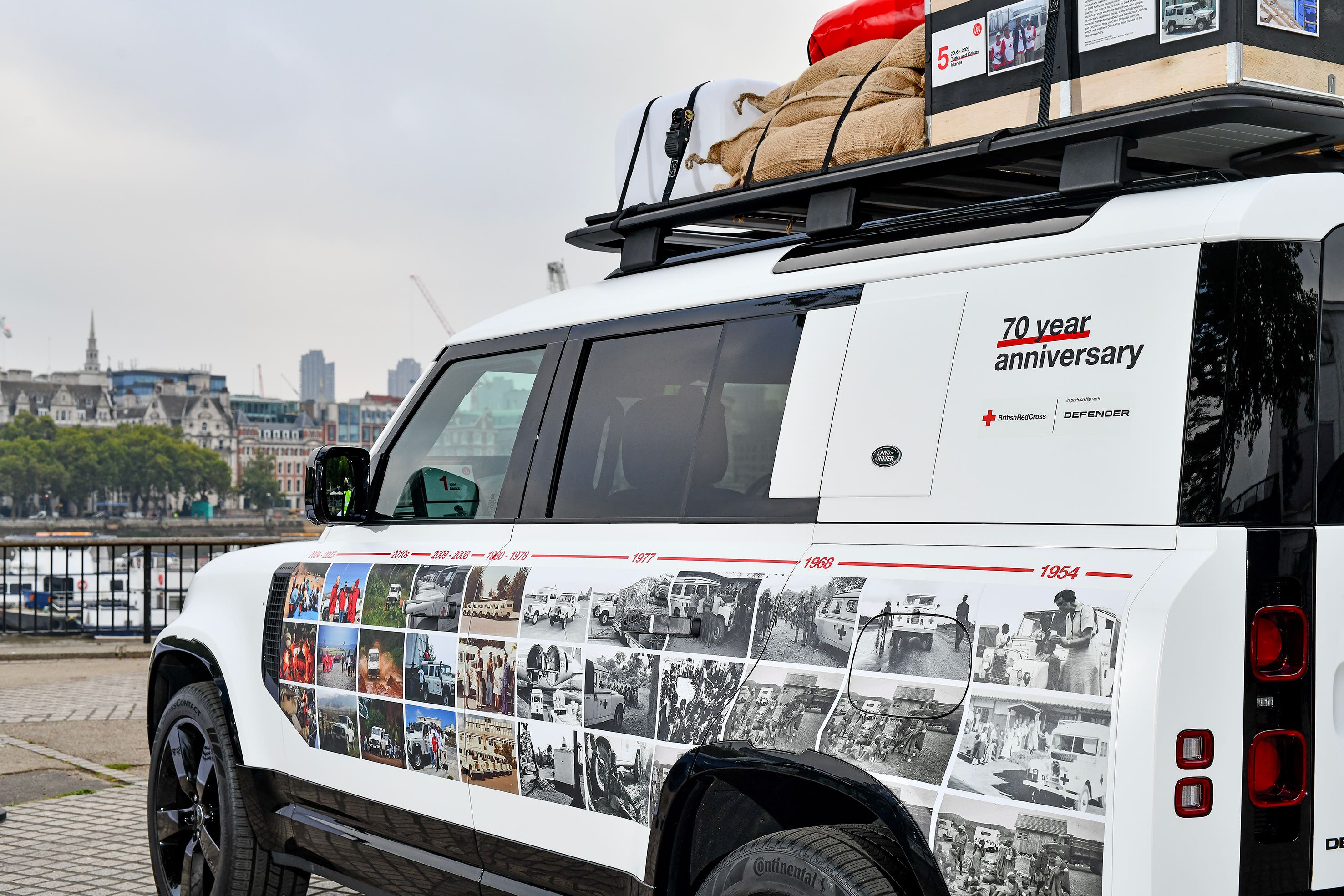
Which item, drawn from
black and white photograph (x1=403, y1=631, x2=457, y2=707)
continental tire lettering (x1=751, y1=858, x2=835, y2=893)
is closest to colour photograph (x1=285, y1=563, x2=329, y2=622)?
black and white photograph (x1=403, y1=631, x2=457, y2=707)

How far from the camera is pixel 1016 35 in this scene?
10.9 feet

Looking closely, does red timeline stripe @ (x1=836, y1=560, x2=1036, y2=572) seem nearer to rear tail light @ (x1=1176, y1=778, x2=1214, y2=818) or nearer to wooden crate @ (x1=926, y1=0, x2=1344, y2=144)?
rear tail light @ (x1=1176, y1=778, x2=1214, y2=818)

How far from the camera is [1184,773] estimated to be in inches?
89.4

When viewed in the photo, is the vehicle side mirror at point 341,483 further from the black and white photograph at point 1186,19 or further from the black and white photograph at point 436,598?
the black and white photograph at point 1186,19

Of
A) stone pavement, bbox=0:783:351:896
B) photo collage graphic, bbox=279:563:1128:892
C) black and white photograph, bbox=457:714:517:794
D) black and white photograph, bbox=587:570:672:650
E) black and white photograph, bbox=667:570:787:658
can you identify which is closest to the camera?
photo collage graphic, bbox=279:563:1128:892

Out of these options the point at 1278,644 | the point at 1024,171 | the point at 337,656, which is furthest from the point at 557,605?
the point at 1278,644

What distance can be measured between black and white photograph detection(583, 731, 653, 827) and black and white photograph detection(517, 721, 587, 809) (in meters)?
0.03

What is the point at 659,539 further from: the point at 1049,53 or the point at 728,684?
the point at 1049,53

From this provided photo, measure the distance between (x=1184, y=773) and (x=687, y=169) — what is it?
253cm

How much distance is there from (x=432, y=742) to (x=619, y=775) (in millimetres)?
782

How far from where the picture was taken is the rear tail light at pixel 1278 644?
2344mm

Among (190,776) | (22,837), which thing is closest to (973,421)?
(190,776)

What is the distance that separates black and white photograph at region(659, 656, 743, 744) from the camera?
302cm

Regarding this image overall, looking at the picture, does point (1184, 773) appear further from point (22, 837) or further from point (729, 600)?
point (22, 837)
